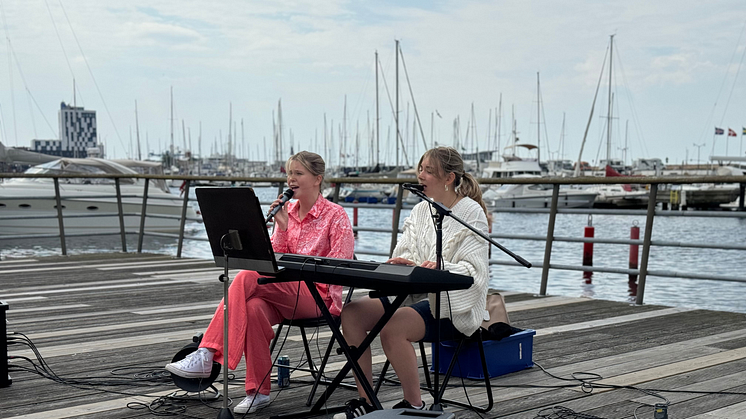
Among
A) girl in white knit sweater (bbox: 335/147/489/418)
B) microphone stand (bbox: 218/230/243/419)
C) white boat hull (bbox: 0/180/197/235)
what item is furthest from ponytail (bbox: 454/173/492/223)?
white boat hull (bbox: 0/180/197/235)

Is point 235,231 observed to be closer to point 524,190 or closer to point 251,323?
point 251,323

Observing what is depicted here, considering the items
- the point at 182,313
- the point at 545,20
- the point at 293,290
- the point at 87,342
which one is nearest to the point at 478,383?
the point at 293,290

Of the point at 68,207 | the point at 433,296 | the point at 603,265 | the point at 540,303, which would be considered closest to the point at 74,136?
the point at 68,207

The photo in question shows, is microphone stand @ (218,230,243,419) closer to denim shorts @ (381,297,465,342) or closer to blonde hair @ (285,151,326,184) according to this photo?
denim shorts @ (381,297,465,342)

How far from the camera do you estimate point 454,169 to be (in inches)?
129

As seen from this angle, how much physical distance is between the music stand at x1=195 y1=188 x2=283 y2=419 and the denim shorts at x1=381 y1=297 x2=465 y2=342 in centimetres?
57

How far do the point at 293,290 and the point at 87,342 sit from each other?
1937mm

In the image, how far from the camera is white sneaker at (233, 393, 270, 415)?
3254 millimetres

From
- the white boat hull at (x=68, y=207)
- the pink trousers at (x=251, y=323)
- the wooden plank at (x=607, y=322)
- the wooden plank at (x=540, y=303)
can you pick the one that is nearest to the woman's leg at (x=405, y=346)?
the pink trousers at (x=251, y=323)

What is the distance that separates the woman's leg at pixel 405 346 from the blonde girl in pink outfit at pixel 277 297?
0.48 metres

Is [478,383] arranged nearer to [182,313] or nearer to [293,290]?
[293,290]

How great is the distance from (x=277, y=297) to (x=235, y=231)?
1.91 ft

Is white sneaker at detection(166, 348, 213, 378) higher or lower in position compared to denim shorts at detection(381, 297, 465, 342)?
lower

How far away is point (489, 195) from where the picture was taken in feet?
133
